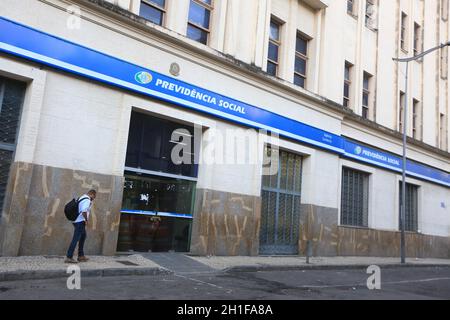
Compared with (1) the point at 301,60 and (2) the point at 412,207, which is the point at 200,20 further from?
(2) the point at 412,207

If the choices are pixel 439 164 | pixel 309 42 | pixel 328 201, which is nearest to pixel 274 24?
pixel 309 42

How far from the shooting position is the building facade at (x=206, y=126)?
10312 millimetres

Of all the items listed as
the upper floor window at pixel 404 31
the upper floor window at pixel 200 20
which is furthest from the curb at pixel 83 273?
the upper floor window at pixel 404 31

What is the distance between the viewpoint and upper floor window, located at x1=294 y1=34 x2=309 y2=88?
58.0 feet

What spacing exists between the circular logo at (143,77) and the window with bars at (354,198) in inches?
411

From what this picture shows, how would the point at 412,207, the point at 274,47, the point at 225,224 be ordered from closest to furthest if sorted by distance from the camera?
the point at 225,224
the point at 274,47
the point at 412,207

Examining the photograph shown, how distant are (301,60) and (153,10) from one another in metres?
7.15

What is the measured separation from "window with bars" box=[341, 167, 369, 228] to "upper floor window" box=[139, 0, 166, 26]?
10.4 metres

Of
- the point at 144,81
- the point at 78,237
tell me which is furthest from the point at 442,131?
the point at 78,237

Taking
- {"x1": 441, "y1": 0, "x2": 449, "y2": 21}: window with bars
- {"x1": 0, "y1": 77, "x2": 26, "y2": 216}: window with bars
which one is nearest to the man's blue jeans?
{"x1": 0, "y1": 77, "x2": 26, "y2": 216}: window with bars

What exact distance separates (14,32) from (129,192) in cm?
491

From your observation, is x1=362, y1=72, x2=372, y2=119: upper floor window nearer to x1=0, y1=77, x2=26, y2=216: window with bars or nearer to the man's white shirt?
the man's white shirt

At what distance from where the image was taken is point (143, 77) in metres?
12.1

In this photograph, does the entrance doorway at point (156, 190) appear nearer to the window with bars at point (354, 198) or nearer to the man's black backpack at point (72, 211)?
the man's black backpack at point (72, 211)
